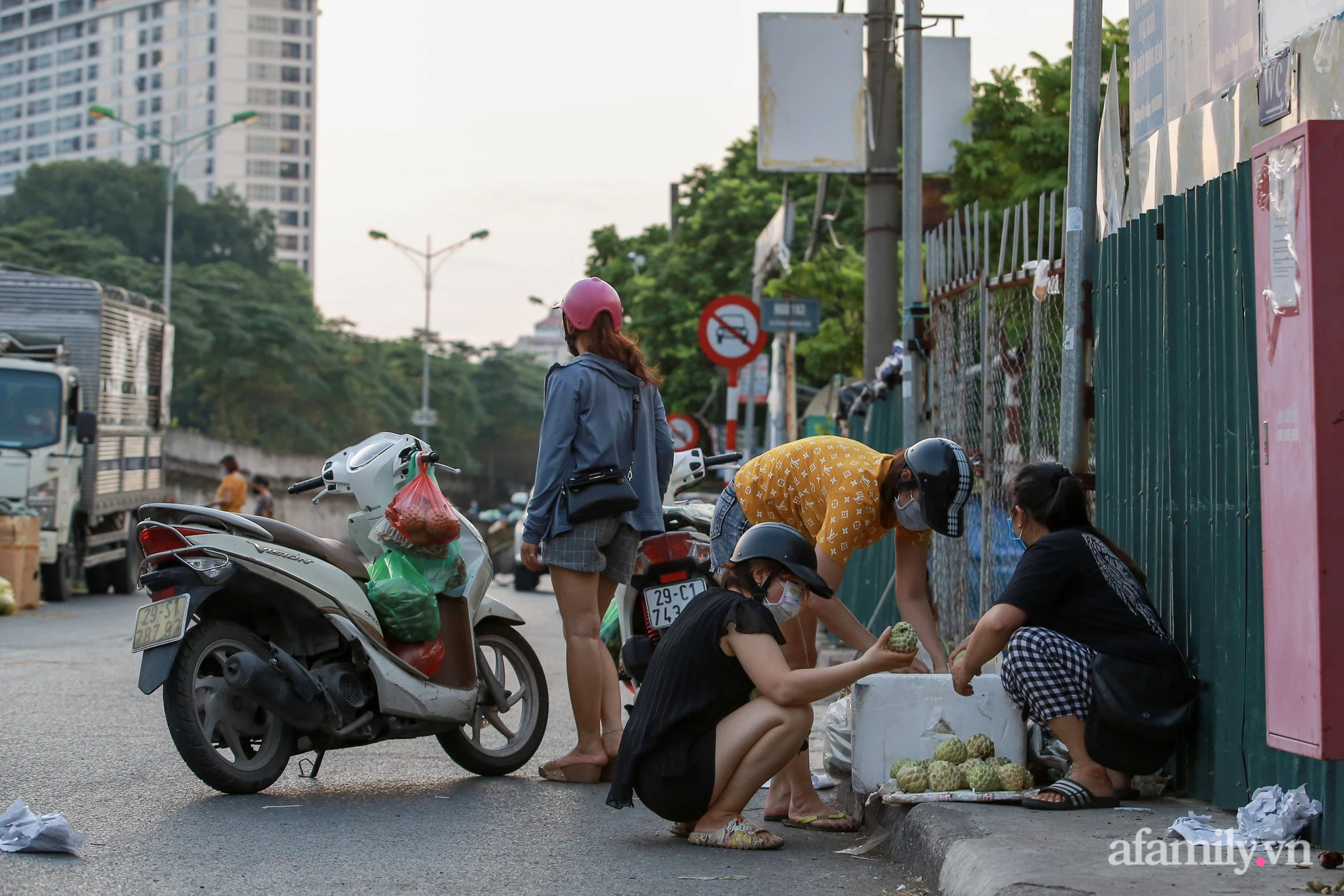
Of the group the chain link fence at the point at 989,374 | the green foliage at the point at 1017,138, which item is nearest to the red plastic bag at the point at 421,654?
the chain link fence at the point at 989,374

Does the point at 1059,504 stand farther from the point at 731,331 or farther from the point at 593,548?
the point at 731,331

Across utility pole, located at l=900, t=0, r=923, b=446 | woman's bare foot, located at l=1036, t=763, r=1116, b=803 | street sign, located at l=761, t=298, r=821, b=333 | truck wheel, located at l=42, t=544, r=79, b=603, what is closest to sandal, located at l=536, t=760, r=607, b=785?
woman's bare foot, located at l=1036, t=763, r=1116, b=803

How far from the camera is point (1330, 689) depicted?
3592mm

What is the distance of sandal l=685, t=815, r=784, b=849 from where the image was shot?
4.53 meters

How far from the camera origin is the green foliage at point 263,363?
4681 cm

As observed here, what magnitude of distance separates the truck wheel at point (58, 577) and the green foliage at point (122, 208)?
63087 mm

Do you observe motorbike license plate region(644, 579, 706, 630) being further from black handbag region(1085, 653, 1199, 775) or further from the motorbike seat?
black handbag region(1085, 653, 1199, 775)

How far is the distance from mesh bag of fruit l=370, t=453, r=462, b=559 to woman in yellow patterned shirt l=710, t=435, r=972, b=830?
42.6 inches

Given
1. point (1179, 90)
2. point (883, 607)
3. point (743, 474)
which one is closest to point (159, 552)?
point (743, 474)

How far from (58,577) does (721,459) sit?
10974mm

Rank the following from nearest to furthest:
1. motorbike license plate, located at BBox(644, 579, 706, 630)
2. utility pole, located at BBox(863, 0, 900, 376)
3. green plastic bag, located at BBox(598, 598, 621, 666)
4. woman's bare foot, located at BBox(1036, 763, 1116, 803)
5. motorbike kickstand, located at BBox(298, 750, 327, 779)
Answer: woman's bare foot, located at BBox(1036, 763, 1116, 803) < motorbike kickstand, located at BBox(298, 750, 327, 779) < motorbike license plate, located at BBox(644, 579, 706, 630) < green plastic bag, located at BBox(598, 598, 621, 666) < utility pole, located at BBox(863, 0, 900, 376)

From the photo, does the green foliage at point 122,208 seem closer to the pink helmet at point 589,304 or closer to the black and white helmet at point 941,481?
the pink helmet at point 589,304

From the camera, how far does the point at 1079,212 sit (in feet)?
19.3

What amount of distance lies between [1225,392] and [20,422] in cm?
1354
